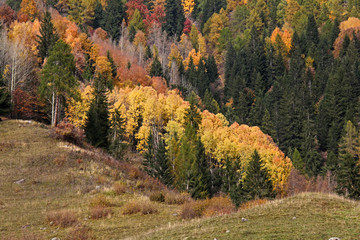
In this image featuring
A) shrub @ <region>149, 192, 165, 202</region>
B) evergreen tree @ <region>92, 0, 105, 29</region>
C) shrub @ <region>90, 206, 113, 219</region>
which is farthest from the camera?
evergreen tree @ <region>92, 0, 105, 29</region>

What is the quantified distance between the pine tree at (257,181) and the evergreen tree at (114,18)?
119 meters

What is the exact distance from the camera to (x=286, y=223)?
1695 cm

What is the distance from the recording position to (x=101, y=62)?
3888 inches

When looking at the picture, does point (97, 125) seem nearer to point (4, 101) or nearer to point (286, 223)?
point (4, 101)

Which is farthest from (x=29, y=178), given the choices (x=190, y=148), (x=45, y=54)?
(x=45, y=54)

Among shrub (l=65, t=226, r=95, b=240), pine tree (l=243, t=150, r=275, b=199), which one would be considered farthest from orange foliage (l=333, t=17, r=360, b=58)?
shrub (l=65, t=226, r=95, b=240)

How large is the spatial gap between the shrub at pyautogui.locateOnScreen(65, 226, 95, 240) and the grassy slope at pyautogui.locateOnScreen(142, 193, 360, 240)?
3049mm

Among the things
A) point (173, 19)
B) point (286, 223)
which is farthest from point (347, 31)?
point (286, 223)

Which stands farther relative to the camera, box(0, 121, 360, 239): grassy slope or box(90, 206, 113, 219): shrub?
box(90, 206, 113, 219): shrub

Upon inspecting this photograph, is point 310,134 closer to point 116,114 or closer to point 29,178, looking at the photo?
point 116,114

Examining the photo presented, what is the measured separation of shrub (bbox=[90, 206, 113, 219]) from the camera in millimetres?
23355

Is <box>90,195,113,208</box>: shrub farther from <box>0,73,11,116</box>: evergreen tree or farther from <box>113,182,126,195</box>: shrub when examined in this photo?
<box>0,73,11,116</box>: evergreen tree

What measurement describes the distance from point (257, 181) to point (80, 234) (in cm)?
4233

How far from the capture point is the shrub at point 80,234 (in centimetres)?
1889
